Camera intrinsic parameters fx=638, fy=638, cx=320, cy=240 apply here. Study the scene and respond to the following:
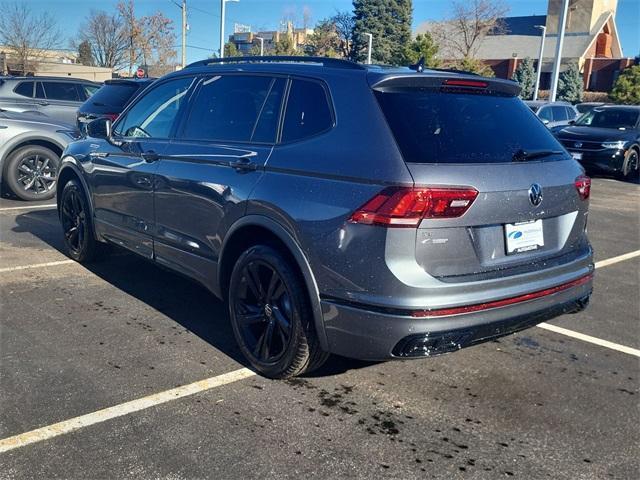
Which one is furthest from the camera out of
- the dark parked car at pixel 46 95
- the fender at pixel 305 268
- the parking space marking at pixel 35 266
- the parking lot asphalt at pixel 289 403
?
the dark parked car at pixel 46 95

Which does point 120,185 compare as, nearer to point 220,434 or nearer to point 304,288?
point 304,288

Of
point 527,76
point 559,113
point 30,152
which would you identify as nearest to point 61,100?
point 30,152

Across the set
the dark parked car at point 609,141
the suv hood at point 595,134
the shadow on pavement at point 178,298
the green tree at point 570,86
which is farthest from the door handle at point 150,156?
the green tree at point 570,86

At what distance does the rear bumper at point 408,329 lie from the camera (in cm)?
304

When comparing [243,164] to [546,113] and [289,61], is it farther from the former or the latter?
[546,113]

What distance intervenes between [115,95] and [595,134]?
10512mm

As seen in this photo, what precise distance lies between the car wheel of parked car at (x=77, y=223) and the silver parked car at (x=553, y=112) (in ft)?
46.5

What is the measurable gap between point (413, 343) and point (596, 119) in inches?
581

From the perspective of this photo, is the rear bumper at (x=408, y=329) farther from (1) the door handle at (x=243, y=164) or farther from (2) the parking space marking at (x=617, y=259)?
(2) the parking space marking at (x=617, y=259)

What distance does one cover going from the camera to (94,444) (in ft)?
9.66

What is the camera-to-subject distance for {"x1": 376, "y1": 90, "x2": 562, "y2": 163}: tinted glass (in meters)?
3.15

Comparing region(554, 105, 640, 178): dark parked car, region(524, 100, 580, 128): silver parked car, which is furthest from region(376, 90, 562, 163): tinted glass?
region(524, 100, 580, 128): silver parked car

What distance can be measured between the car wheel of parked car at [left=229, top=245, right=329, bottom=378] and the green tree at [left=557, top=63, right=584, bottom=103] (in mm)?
49426

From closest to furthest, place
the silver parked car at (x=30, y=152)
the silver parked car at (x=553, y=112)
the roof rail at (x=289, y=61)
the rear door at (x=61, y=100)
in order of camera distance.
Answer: the roof rail at (x=289, y=61)
the silver parked car at (x=30, y=152)
the rear door at (x=61, y=100)
the silver parked car at (x=553, y=112)
